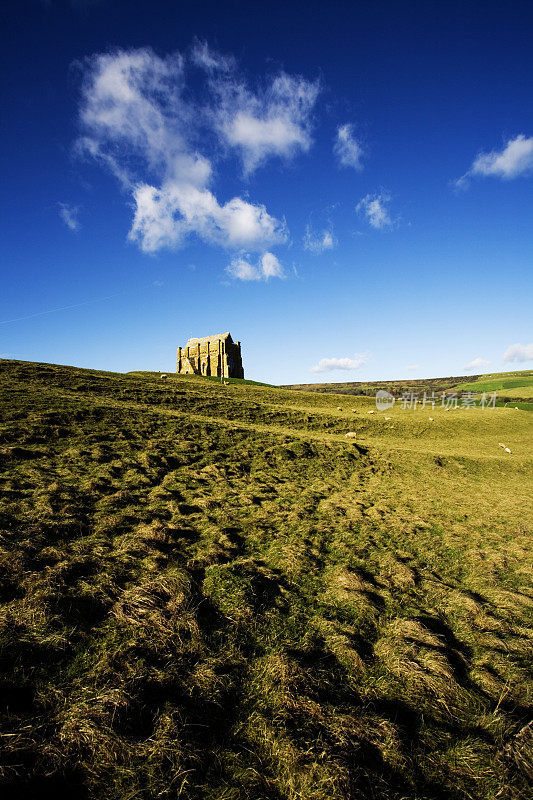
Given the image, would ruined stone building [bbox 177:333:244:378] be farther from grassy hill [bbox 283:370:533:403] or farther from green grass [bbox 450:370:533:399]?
green grass [bbox 450:370:533:399]

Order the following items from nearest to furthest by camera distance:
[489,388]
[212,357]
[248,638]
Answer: [248,638] < [212,357] < [489,388]

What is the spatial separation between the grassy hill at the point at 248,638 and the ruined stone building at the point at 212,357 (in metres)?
62.5

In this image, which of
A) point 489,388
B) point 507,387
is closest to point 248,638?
point 489,388

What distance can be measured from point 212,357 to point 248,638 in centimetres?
7216

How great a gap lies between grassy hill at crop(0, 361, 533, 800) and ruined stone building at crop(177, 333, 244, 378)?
205ft

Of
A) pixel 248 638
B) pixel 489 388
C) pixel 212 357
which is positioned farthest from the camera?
pixel 489 388

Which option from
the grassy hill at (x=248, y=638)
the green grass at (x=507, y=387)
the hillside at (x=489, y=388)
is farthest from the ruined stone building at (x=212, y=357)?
the green grass at (x=507, y=387)

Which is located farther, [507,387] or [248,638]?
[507,387]

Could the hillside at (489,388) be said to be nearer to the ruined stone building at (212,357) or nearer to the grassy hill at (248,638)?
the ruined stone building at (212,357)

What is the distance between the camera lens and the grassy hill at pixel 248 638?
10.0 feet

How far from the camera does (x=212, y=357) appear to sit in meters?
74.8

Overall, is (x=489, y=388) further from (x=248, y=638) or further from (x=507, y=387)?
(x=248, y=638)

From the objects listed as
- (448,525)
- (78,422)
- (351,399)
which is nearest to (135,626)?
(448,525)

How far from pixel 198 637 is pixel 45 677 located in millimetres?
1761
